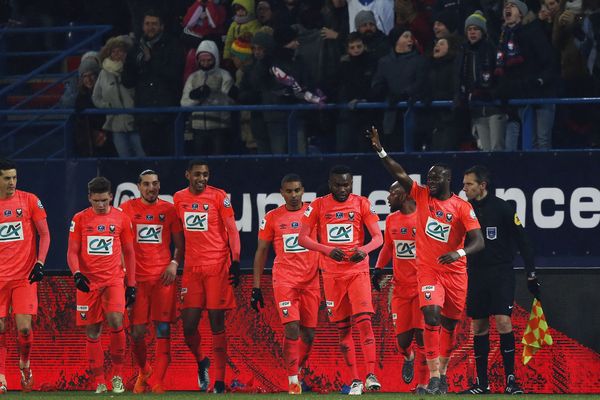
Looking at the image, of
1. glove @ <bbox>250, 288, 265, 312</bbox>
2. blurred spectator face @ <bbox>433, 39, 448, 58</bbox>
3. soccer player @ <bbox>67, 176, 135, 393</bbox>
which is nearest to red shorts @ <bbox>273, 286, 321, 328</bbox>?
glove @ <bbox>250, 288, 265, 312</bbox>

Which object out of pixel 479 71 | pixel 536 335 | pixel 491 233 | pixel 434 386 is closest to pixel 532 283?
pixel 491 233

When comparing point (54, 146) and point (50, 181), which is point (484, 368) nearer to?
point (50, 181)

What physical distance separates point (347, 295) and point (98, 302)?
2597 mm

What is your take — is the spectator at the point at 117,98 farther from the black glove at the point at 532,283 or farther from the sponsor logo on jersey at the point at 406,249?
the black glove at the point at 532,283

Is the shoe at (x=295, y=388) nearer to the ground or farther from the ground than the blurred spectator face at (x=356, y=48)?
nearer to the ground

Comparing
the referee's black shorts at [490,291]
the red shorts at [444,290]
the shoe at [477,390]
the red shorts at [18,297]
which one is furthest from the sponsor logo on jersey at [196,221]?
the shoe at [477,390]

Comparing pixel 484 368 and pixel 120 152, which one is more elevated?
pixel 120 152

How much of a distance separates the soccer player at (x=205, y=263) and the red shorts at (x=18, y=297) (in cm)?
163

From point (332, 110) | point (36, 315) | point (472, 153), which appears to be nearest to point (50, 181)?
point (36, 315)

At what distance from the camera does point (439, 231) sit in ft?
48.5

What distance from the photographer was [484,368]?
1550 centimetres

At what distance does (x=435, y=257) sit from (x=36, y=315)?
4.94 m

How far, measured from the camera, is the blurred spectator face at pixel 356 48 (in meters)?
17.5

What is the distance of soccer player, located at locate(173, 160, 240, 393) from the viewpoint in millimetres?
16125
